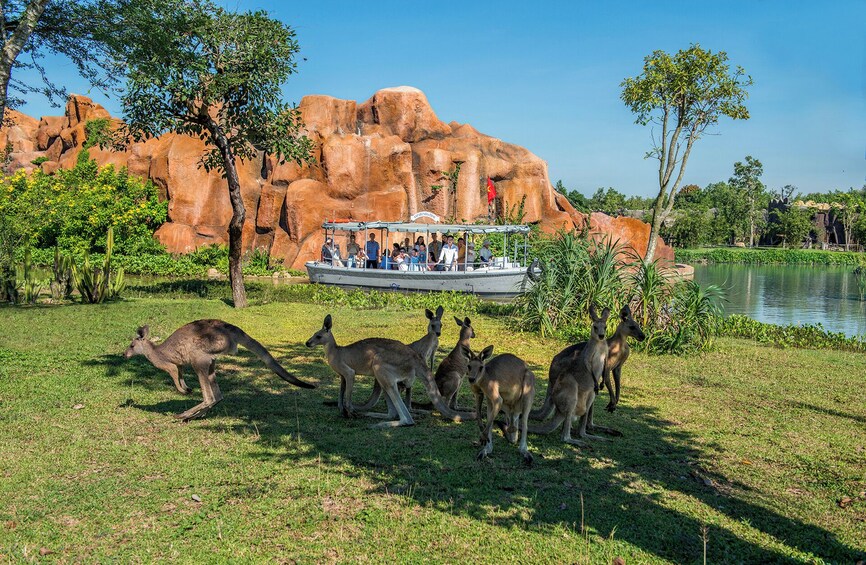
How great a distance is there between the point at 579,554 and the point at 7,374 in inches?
311

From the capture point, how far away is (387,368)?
7254 mm

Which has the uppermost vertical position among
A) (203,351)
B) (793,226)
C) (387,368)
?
(793,226)

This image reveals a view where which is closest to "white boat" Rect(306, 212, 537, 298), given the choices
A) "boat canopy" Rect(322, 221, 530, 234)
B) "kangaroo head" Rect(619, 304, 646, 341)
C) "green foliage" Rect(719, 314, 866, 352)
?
"boat canopy" Rect(322, 221, 530, 234)

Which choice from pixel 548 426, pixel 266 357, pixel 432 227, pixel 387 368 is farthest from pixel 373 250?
pixel 548 426

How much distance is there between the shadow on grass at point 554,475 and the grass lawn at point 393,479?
0.07ft

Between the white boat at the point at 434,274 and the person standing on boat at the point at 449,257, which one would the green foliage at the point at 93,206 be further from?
the person standing on boat at the point at 449,257

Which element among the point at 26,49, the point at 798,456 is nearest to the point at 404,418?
the point at 798,456

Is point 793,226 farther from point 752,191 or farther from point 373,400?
point 373,400

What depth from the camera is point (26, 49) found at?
1209cm

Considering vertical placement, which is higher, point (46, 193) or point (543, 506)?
point (46, 193)

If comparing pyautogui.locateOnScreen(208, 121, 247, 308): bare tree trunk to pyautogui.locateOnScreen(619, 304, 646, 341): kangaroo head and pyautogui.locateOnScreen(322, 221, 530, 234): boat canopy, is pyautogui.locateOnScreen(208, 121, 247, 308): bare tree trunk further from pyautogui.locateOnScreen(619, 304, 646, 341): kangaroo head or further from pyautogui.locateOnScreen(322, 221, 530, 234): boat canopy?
pyautogui.locateOnScreen(619, 304, 646, 341): kangaroo head

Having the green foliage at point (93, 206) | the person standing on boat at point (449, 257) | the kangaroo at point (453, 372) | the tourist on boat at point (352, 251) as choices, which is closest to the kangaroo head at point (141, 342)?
the kangaroo at point (453, 372)

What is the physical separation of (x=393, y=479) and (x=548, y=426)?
1.95 metres

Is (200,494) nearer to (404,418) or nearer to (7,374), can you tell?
(404,418)
